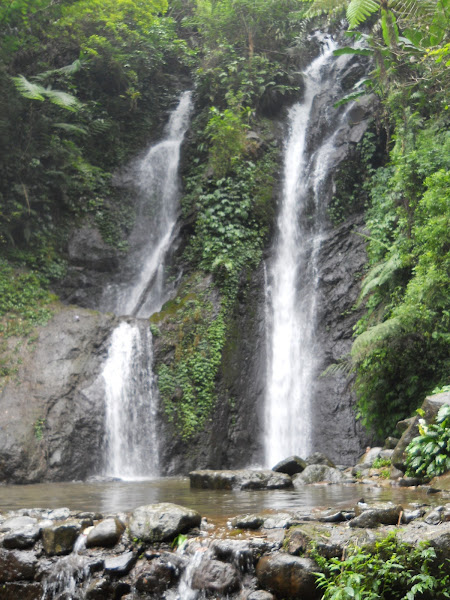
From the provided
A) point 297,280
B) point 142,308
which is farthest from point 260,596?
point 142,308

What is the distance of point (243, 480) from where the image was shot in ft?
27.3

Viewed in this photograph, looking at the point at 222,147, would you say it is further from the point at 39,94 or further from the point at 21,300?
the point at 21,300

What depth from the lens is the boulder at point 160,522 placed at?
16.5 feet

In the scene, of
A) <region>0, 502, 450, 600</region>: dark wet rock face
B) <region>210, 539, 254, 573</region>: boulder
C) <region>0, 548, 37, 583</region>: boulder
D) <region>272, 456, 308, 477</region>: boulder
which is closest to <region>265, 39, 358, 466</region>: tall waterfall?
<region>272, 456, 308, 477</region>: boulder

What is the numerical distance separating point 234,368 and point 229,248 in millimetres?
3379

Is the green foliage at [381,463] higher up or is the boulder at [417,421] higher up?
the boulder at [417,421]

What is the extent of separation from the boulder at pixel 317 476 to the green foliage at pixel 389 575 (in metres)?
4.74

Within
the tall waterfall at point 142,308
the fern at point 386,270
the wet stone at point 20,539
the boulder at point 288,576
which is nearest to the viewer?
the boulder at point 288,576

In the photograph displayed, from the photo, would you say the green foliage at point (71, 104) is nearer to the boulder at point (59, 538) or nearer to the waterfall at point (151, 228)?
the waterfall at point (151, 228)

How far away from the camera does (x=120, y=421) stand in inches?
488

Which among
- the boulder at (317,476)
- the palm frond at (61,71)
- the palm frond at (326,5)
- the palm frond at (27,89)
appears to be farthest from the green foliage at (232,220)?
the boulder at (317,476)

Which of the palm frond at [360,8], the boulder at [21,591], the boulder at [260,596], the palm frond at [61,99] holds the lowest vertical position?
the boulder at [21,591]

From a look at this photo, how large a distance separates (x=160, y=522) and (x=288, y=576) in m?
1.37

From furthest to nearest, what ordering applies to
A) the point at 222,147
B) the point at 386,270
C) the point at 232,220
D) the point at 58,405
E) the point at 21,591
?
the point at 222,147 < the point at 232,220 < the point at 58,405 < the point at 386,270 < the point at 21,591
